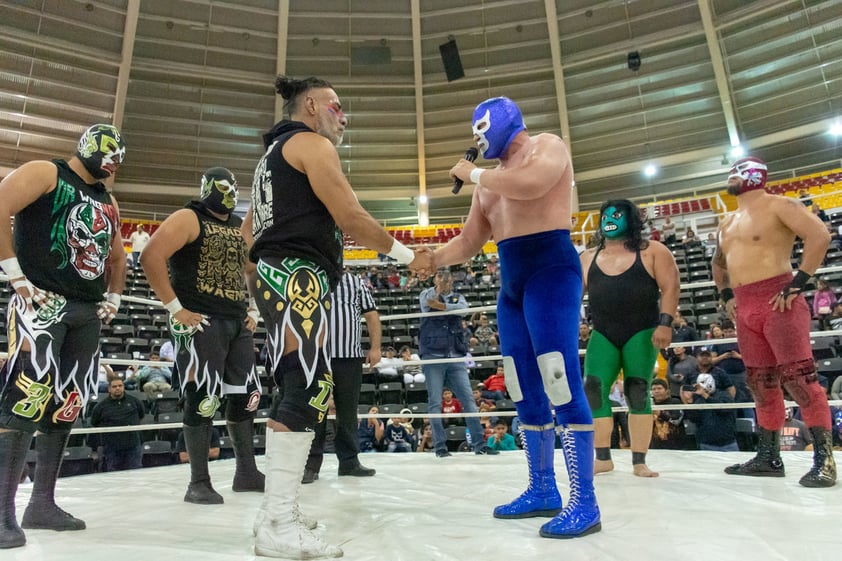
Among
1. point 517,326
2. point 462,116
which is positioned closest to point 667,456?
point 517,326

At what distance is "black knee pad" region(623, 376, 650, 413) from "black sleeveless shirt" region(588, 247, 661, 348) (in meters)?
0.19

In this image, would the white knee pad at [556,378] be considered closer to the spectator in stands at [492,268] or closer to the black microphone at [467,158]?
the black microphone at [467,158]

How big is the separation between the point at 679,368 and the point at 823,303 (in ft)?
9.03

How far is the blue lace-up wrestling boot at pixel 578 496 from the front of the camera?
1.58 m

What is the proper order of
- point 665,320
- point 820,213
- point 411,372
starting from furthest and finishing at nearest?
1. point 820,213
2. point 411,372
3. point 665,320

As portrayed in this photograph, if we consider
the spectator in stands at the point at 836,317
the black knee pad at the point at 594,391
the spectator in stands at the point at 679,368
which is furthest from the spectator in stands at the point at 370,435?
the spectator in stands at the point at 836,317

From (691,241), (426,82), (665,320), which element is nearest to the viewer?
(665,320)

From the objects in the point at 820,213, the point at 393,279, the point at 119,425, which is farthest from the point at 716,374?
the point at 393,279

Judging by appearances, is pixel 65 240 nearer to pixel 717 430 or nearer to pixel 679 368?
pixel 717 430

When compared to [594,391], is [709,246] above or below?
above

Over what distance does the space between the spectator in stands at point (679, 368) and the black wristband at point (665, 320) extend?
2630 millimetres

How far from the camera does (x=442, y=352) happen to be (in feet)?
14.3

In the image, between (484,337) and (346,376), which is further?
(484,337)

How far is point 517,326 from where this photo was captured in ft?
6.57
